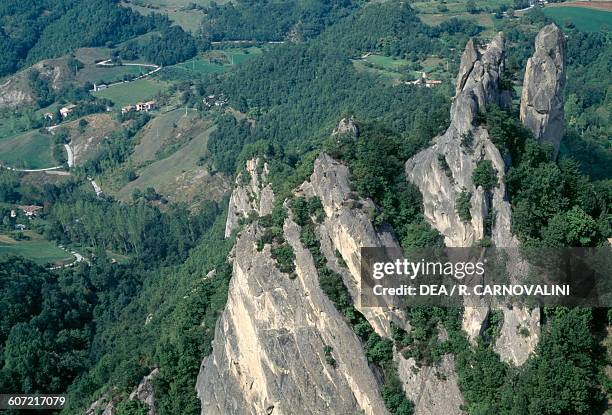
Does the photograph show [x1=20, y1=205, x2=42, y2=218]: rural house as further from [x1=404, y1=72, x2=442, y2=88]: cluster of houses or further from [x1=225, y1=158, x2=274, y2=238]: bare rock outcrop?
[x1=404, y1=72, x2=442, y2=88]: cluster of houses

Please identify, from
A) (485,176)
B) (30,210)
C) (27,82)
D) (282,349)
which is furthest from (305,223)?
(27,82)

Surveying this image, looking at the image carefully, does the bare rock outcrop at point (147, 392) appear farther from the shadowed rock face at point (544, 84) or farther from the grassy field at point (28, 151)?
the grassy field at point (28, 151)

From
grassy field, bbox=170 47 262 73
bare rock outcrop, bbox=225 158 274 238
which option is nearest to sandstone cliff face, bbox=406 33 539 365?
bare rock outcrop, bbox=225 158 274 238

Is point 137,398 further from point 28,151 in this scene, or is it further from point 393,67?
point 28,151

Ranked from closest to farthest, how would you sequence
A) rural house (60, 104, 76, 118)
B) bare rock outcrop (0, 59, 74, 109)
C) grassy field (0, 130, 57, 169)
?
1. grassy field (0, 130, 57, 169)
2. rural house (60, 104, 76, 118)
3. bare rock outcrop (0, 59, 74, 109)

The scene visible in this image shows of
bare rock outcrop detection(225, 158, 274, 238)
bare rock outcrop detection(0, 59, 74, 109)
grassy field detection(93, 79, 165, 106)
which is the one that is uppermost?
bare rock outcrop detection(225, 158, 274, 238)

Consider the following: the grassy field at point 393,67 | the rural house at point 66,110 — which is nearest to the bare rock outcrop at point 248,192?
the grassy field at point 393,67
